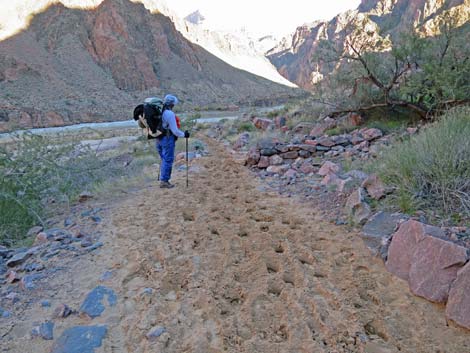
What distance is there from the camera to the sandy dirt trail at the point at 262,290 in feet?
7.14

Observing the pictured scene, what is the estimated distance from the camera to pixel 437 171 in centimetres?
362

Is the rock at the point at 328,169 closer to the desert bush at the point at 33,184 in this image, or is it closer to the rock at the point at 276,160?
the rock at the point at 276,160

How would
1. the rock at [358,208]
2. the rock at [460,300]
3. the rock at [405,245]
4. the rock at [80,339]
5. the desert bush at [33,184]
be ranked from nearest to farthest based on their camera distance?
the rock at [80,339] → the rock at [460,300] → the rock at [405,245] → the rock at [358,208] → the desert bush at [33,184]

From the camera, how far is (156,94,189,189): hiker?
5938 millimetres

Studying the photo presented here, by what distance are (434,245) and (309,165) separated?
148 inches

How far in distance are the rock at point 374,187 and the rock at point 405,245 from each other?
1.07 m

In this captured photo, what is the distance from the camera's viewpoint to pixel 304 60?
428 ft

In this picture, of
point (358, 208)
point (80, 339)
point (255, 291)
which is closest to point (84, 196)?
point (80, 339)

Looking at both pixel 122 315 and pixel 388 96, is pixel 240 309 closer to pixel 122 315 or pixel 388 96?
pixel 122 315

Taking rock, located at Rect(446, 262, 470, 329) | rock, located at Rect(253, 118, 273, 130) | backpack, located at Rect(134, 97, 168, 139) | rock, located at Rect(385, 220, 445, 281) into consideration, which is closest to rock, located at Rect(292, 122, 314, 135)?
rock, located at Rect(253, 118, 273, 130)

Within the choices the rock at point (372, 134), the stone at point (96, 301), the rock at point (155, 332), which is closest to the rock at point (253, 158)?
the rock at point (372, 134)

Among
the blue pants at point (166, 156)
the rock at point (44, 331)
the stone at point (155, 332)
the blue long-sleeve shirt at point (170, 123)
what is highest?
the blue long-sleeve shirt at point (170, 123)

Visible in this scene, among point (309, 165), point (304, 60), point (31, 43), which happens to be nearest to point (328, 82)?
point (309, 165)

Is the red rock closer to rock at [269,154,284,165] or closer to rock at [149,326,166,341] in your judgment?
rock at [149,326,166,341]
